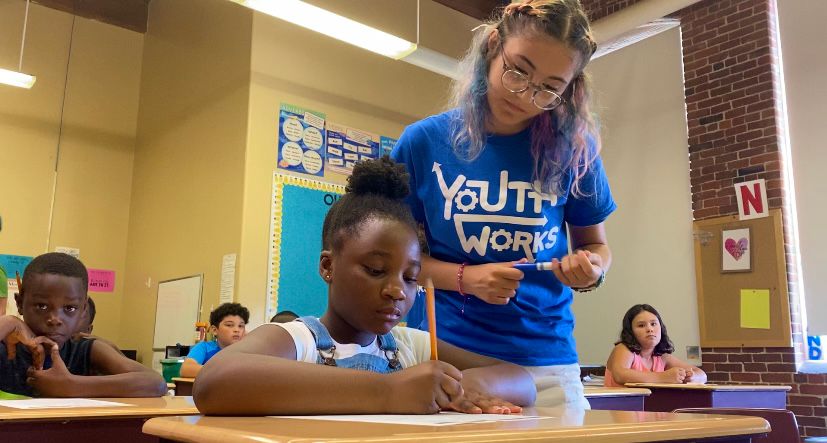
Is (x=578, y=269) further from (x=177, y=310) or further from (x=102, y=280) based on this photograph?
(x=102, y=280)

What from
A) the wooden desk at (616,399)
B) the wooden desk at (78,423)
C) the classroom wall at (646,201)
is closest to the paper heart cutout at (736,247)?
the classroom wall at (646,201)

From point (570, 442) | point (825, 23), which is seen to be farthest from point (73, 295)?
point (825, 23)

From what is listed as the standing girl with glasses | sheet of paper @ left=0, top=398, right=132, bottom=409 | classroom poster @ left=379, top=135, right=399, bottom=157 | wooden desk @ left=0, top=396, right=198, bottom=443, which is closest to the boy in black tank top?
sheet of paper @ left=0, top=398, right=132, bottom=409

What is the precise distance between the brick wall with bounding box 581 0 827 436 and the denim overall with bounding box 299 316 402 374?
4116 millimetres

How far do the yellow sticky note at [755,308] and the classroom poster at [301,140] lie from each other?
300 centimetres

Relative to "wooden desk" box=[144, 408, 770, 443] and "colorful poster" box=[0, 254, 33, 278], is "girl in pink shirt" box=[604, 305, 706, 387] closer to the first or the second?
"wooden desk" box=[144, 408, 770, 443]

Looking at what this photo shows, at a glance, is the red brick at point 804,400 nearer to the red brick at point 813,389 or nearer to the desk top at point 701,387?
the red brick at point 813,389

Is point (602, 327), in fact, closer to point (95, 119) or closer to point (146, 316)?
point (146, 316)

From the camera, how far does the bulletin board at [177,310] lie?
15.8ft

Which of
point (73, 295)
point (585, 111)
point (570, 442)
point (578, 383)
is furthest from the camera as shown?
point (73, 295)

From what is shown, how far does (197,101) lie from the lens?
522cm

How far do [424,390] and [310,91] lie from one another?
4.34m

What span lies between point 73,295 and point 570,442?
1.70 meters

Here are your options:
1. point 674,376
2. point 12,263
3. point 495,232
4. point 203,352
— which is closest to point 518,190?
point 495,232
